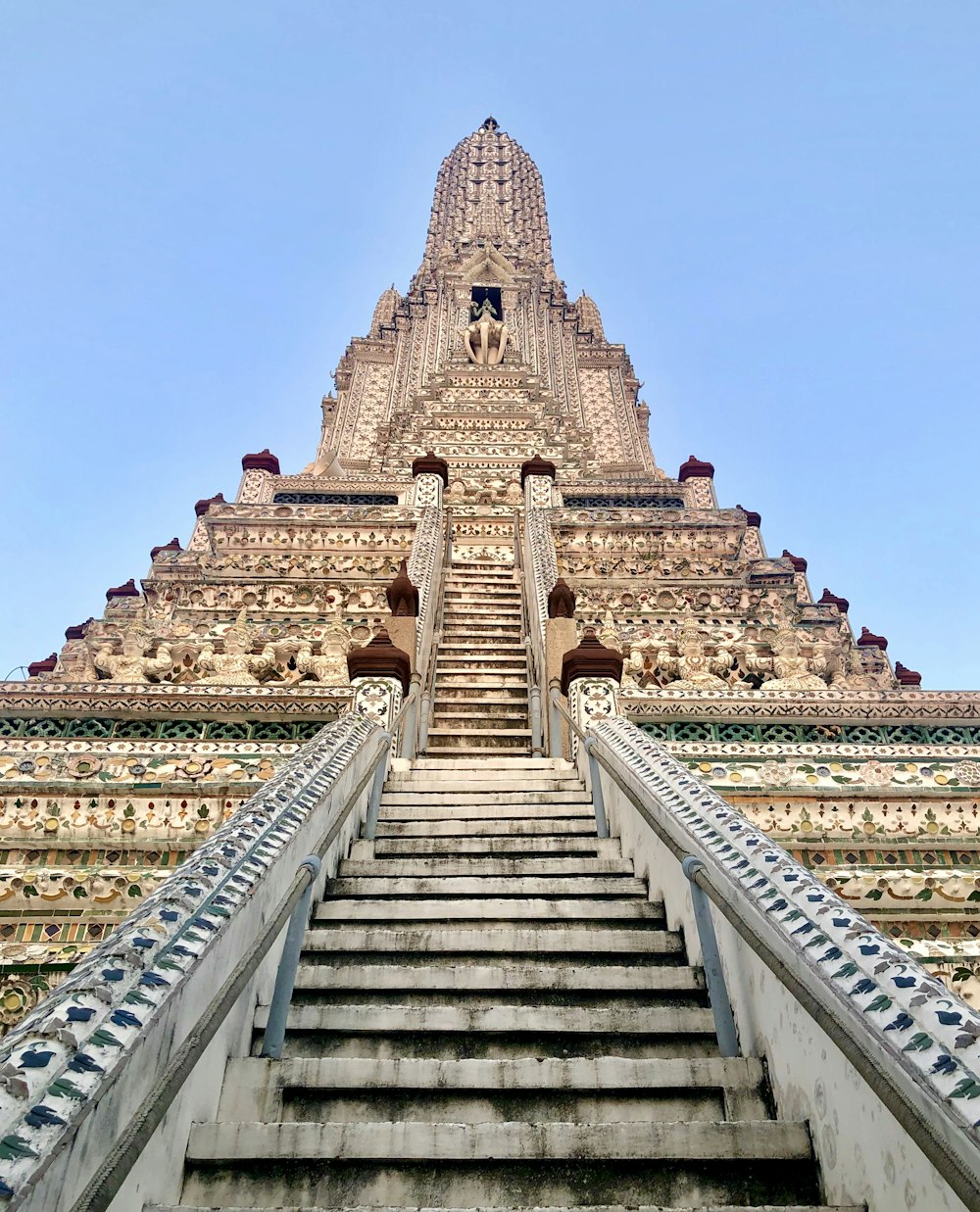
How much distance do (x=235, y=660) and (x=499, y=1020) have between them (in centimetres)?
645

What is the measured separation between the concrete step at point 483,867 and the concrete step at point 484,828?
0.42 metres

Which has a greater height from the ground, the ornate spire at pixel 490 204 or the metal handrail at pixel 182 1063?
the ornate spire at pixel 490 204

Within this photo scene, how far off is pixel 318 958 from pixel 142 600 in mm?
8062

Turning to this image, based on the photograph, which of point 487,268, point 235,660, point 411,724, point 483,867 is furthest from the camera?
point 487,268

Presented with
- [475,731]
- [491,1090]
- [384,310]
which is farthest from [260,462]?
[384,310]

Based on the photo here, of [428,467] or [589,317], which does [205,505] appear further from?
[589,317]

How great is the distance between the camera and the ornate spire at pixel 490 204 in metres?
28.8

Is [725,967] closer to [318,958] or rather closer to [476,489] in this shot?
[318,958]

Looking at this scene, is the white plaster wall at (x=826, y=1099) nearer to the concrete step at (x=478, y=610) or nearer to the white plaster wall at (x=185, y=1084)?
the white plaster wall at (x=185, y=1084)

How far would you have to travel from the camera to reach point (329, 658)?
30.0 ft

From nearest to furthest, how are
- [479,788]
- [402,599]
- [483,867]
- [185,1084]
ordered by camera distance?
[185,1084] < [483,867] < [479,788] < [402,599]

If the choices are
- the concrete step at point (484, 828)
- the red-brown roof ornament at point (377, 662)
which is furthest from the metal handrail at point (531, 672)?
the concrete step at point (484, 828)

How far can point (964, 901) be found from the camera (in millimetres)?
5156

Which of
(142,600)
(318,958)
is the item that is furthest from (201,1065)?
(142,600)
